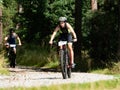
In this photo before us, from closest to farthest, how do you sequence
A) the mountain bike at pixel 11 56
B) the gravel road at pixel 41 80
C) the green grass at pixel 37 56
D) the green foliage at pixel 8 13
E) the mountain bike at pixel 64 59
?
the gravel road at pixel 41 80 < the mountain bike at pixel 64 59 < the mountain bike at pixel 11 56 < the green grass at pixel 37 56 < the green foliage at pixel 8 13

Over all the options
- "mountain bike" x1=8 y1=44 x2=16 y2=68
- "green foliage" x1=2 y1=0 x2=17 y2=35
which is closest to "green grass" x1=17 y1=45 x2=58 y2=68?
"mountain bike" x1=8 y1=44 x2=16 y2=68

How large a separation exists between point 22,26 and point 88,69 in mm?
16832

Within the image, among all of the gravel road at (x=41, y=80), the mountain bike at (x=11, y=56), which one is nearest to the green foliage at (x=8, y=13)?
the mountain bike at (x=11, y=56)

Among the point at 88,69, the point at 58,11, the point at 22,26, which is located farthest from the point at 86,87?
the point at 22,26

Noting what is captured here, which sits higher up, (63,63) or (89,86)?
(63,63)

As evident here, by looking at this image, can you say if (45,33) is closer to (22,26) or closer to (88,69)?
(22,26)

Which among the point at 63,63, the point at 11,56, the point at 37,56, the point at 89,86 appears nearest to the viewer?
the point at 89,86

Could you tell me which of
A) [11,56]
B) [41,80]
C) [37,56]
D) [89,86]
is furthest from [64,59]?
[37,56]

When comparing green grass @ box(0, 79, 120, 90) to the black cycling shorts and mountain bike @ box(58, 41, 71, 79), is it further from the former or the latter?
the black cycling shorts

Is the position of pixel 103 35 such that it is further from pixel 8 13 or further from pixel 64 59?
pixel 8 13

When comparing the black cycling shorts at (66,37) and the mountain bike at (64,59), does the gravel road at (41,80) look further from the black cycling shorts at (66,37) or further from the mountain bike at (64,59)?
the black cycling shorts at (66,37)

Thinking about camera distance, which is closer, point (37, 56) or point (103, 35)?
point (103, 35)

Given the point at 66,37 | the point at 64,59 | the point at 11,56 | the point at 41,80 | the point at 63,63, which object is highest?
the point at 66,37

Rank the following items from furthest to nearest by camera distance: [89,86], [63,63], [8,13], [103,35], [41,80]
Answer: [8,13] → [103,35] → [63,63] → [41,80] → [89,86]
